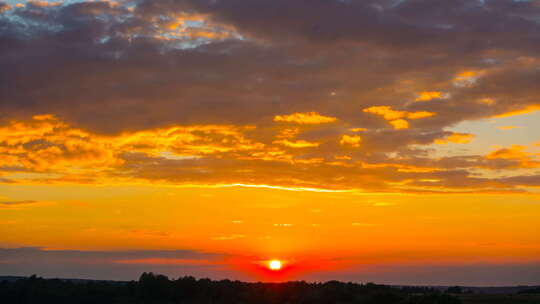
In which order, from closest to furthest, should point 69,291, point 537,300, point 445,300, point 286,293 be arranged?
1. point 445,300
2. point 537,300
3. point 286,293
4. point 69,291

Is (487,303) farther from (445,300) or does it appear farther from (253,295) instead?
(253,295)

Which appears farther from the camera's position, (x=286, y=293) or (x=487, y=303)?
(x=286, y=293)

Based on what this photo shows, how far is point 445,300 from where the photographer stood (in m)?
66.2

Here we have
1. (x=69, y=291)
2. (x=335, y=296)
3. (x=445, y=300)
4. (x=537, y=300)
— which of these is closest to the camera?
(x=445, y=300)

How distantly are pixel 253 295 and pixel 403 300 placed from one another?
29524 millimetres

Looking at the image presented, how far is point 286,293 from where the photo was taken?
94.6 metres

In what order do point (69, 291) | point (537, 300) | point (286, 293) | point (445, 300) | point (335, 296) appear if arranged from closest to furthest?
1. point (445, 300)
2. point (537, 300)
3. point (335, 296)
4. point (286, 293)
5. point (69, 291)

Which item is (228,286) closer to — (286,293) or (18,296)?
(286,293)

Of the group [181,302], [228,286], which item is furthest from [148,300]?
[228,286]

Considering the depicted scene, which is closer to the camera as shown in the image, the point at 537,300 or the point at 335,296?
the point at 537,300

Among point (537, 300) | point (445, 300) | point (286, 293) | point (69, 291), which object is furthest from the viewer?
point (69, 291)

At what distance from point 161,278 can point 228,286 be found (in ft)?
32.1

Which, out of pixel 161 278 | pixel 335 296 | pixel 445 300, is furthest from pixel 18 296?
pixel 445 300

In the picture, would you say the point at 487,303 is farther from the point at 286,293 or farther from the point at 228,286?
the point at 228,286
